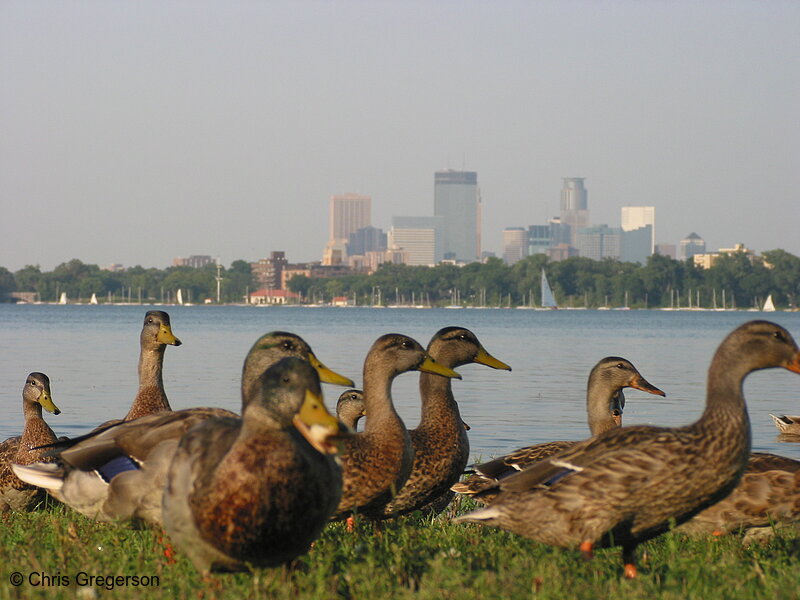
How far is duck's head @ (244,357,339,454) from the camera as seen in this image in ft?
15.8

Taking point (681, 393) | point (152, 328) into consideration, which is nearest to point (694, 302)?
point (681, 393)

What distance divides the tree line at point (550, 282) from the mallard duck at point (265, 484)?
168 meters

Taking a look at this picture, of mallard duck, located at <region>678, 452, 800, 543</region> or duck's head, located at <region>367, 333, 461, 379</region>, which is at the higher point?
duck's head, located at <region>367, 333, 461, 379</region>

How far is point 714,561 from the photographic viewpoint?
6.56 meters

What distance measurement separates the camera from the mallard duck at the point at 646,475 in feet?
18.7

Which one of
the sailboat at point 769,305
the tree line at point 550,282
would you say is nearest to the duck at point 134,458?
the sailboat at point 769,305

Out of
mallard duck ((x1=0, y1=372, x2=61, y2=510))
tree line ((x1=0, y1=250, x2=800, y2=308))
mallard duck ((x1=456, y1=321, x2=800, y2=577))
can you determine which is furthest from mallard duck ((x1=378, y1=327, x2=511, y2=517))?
tree line ((x1=0, y1=250, x2=800, y2=308))

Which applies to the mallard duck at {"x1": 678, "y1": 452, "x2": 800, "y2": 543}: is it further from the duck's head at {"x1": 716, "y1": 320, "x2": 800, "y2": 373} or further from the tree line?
the tree line

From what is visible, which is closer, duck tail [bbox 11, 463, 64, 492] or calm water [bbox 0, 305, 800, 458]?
duck tail [bbox 11, 463, 64, 492]

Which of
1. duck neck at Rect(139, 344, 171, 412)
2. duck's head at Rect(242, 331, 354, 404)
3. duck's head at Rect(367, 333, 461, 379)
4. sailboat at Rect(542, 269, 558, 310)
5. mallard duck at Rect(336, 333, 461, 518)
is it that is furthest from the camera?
sailboat at Rect(542, 269, 558, 310)

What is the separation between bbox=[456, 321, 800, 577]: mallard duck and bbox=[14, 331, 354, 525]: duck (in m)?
1.14

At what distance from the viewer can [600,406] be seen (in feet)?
31.0

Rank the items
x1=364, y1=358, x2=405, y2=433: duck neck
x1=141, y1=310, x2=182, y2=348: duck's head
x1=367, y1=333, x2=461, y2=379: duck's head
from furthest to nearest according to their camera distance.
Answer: x1=141, y1=310, x2=182, y2=348: duck's head
x1=367, y1=333, x2=461, y2=379: duck's head
x1=364, y1=358, x2=405, y2=433: duck neck

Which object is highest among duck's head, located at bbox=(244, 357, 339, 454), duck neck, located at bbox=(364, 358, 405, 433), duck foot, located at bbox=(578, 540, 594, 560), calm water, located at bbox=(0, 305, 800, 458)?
duck's head, located at bbox=(244, 357, 339, 454)
